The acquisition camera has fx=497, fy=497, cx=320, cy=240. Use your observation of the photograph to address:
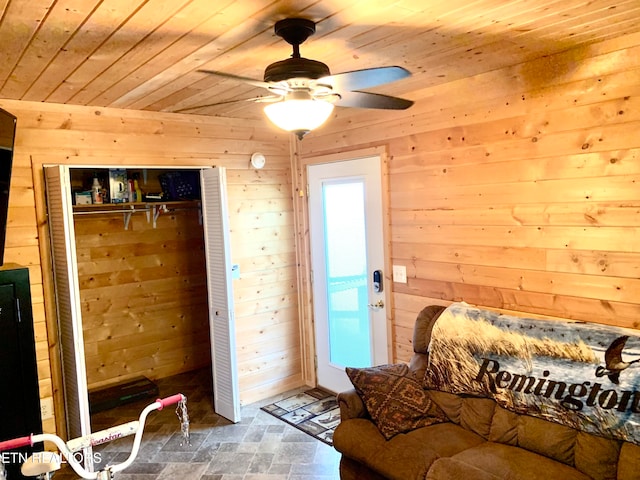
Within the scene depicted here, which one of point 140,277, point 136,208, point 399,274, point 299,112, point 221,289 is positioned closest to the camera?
point 299,112

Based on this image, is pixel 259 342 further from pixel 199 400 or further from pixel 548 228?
pixel 548 228

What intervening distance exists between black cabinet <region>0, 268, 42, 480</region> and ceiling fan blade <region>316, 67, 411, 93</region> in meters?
2.11

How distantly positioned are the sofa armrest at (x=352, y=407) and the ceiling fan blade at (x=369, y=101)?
63.2 inches

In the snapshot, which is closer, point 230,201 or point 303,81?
point 303,81

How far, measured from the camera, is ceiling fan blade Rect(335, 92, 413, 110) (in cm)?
225

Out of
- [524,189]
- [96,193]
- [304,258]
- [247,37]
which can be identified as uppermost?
[247,37]

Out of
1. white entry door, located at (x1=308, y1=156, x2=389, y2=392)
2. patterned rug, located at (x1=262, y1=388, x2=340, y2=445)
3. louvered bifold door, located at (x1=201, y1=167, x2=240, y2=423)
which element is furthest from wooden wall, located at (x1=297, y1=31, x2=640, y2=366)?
louvered bifold door, located at (x1=201, y1=167, x2=240, y2=423)

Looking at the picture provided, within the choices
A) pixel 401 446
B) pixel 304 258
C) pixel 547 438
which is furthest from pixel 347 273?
pixel 547 438

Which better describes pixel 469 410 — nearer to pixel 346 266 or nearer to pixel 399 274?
pixel 399 274

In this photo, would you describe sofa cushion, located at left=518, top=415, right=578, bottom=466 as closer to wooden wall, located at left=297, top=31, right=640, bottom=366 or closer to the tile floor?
wooden wall, located at left=297, top=31, right=640, bottom=366

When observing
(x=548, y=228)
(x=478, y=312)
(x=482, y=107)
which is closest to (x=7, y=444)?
(x=478, y=312)

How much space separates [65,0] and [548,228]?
2.55 meters

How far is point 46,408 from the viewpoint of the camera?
336 cm

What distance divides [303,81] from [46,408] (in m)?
2.87
